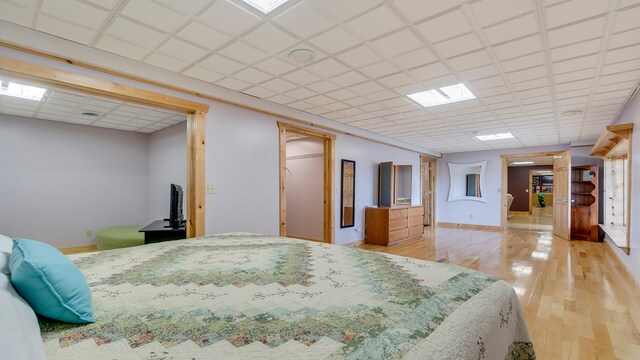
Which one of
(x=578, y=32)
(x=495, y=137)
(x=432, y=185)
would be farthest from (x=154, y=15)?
(x=432, y=185)

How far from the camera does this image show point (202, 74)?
10.3 ft

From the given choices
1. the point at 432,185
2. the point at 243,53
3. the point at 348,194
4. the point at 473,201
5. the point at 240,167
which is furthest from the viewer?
the point at 432,185

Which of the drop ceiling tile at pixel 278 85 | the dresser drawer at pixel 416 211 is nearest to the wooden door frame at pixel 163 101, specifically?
the drop ceiling tile at pixel 278 85

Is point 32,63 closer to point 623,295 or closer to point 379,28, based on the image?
point 379,28

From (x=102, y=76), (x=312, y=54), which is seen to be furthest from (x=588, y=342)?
(x=102, y=76)

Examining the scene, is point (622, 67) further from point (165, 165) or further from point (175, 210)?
point (165, 165)

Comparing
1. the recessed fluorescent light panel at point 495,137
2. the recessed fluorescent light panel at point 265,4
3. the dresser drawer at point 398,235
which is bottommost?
the dresser drawer at point 398,235

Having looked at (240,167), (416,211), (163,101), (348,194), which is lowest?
(416,211)

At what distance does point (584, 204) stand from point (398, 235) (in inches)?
180

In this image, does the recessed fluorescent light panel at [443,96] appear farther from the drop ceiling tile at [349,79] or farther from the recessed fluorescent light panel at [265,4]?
the recessed fluorescent light panel at [265,4]

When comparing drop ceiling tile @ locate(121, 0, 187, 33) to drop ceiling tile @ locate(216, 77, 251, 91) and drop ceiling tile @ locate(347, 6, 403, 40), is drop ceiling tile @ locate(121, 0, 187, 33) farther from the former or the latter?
drop ceiling tile @ locate(347, 6, 403, 40)

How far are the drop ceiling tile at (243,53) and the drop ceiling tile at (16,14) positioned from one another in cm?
131

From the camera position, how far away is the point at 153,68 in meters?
2.98

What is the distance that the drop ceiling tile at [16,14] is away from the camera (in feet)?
6.54
